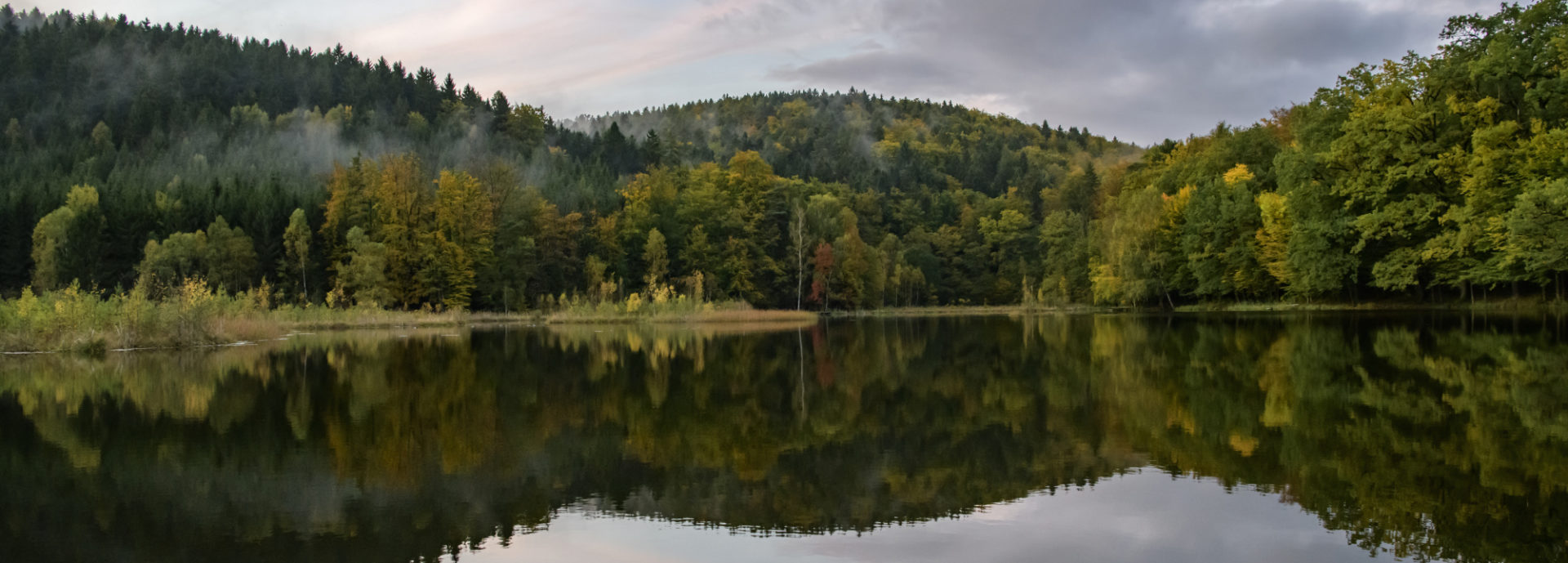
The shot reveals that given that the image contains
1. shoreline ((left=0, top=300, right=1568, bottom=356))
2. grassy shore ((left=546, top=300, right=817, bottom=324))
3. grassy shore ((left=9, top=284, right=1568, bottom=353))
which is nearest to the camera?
grassy shore ((left=9, top=284, right=1568, bottom=353))

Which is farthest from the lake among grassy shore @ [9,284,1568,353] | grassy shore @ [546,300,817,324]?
grassy shore @ [546,300,817,324]

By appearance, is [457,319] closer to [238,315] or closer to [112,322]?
[238,315]

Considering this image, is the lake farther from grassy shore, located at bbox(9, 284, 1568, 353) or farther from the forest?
the forest

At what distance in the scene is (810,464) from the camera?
9.43 meters

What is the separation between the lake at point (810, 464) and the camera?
21.9 feet

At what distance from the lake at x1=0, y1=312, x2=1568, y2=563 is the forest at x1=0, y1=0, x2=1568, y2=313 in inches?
700

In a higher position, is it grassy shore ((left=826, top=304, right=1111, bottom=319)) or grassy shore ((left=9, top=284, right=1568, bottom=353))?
grassy shore ((left=9, top=284, right=1568, bottom=353))

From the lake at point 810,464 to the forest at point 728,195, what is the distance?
58.3ft

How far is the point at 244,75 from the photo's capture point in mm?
142125

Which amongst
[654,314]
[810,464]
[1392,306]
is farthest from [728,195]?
[810,464]

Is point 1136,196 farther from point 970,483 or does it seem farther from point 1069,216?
point 970,483

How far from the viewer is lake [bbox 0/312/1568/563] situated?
6668mm

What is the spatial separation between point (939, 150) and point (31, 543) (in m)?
151

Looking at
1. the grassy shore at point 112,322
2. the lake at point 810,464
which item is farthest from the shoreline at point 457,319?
the lake at point 810,464
